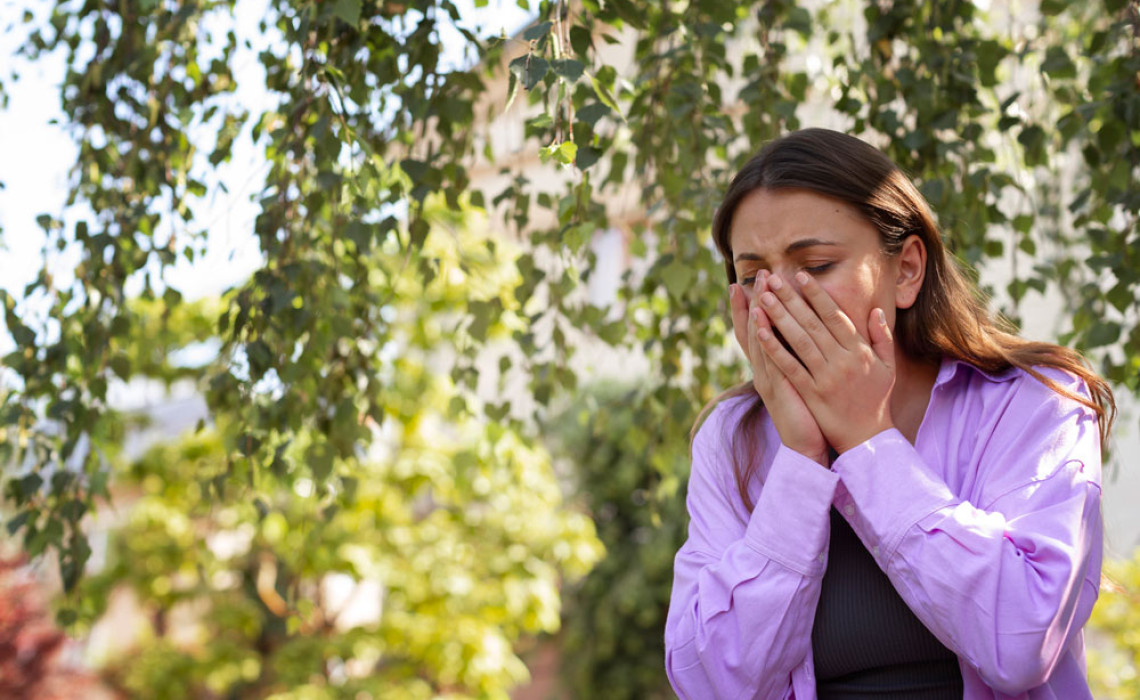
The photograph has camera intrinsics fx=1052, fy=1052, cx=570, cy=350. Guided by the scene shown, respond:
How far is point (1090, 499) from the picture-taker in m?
1.28

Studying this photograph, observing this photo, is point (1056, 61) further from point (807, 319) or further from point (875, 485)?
point (875, 485)

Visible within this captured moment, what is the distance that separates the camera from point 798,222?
4.66 feet

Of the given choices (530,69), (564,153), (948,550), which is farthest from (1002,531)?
(530,69)

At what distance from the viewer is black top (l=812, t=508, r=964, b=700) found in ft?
4.39

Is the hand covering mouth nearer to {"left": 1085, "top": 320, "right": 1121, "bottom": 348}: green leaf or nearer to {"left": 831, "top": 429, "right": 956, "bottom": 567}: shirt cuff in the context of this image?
{"left": 831, "top": 429, "right": 956, "bottom": 567}: shirt cuff

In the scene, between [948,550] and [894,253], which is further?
[894,253]

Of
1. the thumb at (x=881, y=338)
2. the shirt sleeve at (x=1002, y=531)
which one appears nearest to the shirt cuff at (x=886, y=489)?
the shirt sleeve at (x=1002, y=531)

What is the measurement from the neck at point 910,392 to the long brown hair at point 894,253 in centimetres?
2

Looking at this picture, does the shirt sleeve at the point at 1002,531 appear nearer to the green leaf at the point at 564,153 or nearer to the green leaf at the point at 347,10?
the green leaf at the point at 564,153

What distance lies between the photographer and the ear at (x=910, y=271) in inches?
59.4

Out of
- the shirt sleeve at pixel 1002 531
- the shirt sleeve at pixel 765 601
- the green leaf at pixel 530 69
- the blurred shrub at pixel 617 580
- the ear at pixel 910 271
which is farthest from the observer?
the blurred shrub at pixel 617 580

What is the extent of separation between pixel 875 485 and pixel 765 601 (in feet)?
0.64

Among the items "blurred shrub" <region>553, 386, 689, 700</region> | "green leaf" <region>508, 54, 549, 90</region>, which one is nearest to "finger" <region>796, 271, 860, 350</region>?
"green leaf" <region>508, 54, 549, 90</region>

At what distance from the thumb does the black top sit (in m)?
0.28
